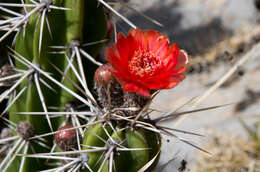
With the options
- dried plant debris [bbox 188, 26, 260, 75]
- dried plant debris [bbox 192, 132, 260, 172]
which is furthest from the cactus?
dried plant debris [bbox 188, 26, 260, 75]

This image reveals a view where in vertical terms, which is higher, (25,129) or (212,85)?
(212,85)

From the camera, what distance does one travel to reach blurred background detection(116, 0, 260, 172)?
2.53 meters

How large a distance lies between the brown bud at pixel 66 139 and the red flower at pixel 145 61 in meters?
0.41

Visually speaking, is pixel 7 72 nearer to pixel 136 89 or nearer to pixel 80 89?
pixel 80 89

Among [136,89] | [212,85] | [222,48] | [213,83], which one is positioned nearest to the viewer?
[136,89]

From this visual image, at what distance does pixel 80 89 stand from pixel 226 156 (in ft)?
6.40

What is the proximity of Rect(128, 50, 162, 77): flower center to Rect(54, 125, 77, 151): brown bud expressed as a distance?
43cm

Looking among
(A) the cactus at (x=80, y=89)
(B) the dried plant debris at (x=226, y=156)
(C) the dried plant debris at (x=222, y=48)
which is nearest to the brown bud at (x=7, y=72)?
(A) the cactus at (x=80, y=89)

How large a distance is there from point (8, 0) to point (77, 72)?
54cm

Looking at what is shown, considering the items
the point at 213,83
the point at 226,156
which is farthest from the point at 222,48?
the point at 226,156

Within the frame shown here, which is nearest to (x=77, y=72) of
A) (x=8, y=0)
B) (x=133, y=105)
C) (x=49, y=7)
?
(x=49, y=7)

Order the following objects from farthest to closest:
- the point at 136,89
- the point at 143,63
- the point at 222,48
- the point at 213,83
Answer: the point at 222,48 → the point at 213,83 → the point at 143,63 → the point at 136,89

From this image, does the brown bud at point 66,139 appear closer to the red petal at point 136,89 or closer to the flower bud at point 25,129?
the flower bud at point 25,129

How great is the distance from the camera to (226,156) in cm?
263
